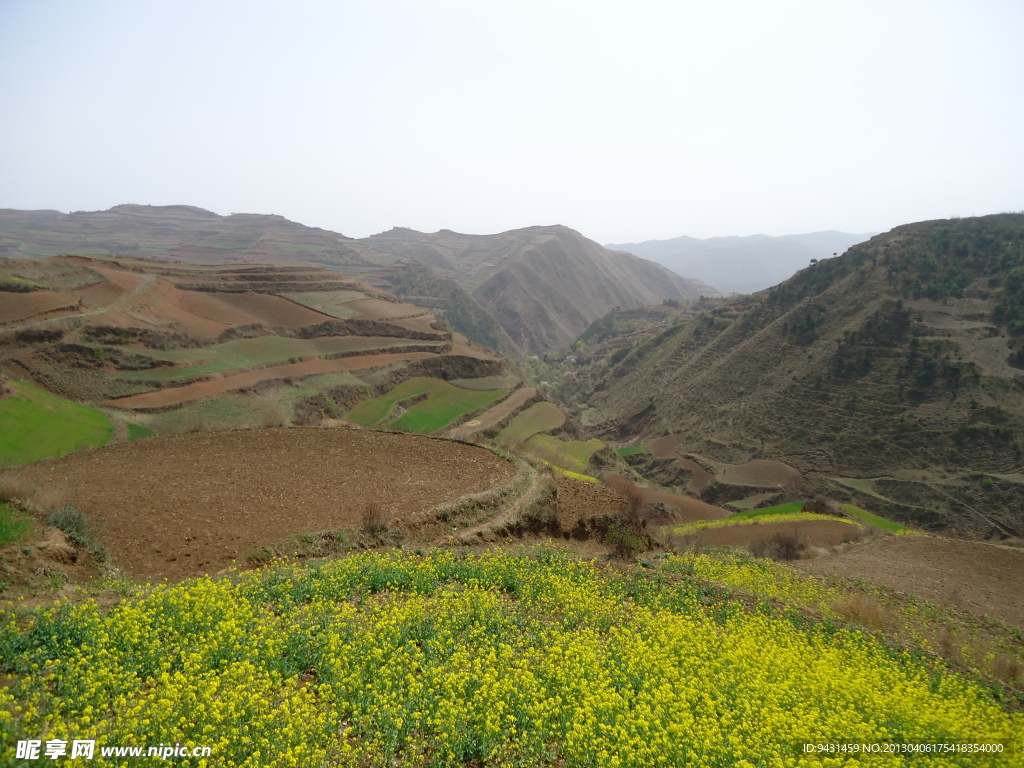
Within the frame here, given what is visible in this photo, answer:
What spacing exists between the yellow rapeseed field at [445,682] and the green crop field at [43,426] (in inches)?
851

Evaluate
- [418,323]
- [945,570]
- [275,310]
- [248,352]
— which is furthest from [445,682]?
[418,323]

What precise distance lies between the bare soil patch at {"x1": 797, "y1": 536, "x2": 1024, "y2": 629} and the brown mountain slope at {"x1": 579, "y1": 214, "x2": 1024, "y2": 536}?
21.1 m

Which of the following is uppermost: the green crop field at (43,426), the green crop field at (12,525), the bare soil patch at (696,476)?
the green crop field at (12,525)

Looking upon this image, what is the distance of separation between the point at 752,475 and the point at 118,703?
5016cm

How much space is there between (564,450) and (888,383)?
105ft

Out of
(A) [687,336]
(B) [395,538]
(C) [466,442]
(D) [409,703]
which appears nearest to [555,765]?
(D) [409,703]

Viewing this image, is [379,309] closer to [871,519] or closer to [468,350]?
[468,350]

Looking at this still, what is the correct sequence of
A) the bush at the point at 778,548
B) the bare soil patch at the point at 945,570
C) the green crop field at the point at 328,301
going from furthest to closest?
the green crop field at the point at 328,301 → the bush at the point at 778,548 → the bare soil patch at the point at 945,570

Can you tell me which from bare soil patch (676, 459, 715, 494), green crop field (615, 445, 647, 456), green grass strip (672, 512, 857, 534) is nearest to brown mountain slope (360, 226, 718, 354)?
green crop field (615, 445, 647, 456)

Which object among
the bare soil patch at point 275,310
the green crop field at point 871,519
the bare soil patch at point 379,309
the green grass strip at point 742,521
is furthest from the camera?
the bare soil patch at point 379,309

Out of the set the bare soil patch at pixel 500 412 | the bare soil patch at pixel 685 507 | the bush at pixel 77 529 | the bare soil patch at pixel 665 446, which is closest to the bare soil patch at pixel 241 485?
the bush at pixel 77 529

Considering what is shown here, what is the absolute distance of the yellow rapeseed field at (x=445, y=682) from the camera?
548cm

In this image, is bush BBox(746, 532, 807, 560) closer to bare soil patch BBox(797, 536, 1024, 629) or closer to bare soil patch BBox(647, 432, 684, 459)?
bare soil patch BBox(797, 536, 1024, 629)

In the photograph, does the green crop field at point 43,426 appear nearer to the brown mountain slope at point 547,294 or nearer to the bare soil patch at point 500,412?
the bare soil patch at point 500,412
